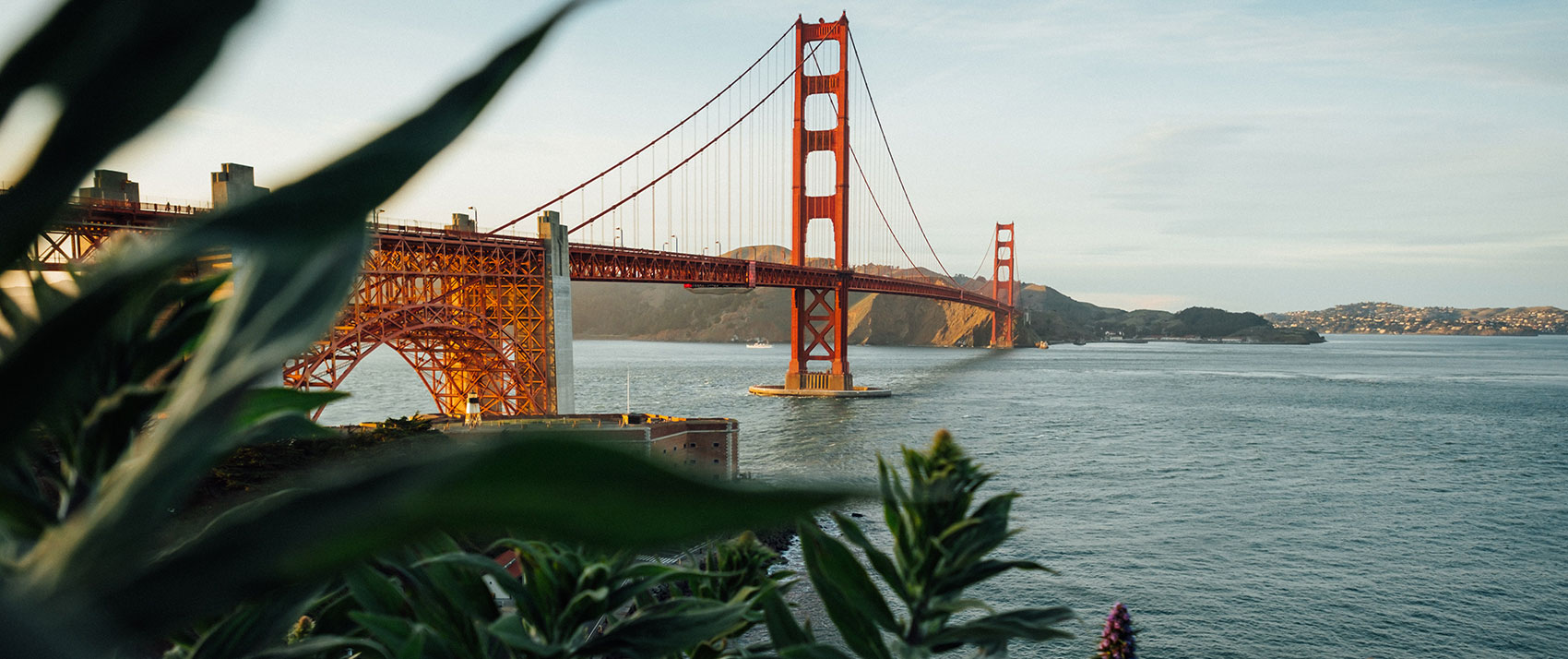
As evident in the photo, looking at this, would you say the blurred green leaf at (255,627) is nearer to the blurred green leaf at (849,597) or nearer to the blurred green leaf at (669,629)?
the blurred green leaf at (669,629)

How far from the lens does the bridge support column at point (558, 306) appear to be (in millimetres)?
31281

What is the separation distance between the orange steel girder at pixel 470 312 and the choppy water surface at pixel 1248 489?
30.3 feet

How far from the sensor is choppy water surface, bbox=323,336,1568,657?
2297cm

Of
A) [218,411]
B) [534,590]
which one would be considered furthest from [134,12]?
[534,590]

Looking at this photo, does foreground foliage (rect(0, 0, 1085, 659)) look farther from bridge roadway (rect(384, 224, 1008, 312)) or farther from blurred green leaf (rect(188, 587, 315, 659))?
bridge roadway (rect(384, 224, 1008, 312))

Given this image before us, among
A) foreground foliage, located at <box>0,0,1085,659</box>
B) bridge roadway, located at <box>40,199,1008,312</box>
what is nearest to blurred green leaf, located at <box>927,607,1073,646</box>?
foreground foliage, located at <box>0,0,1085,659</box>

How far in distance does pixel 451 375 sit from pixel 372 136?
117 feet

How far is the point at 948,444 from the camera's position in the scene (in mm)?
1474

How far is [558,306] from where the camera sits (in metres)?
31.4

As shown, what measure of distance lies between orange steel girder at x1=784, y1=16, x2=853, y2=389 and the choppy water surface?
13.7ft

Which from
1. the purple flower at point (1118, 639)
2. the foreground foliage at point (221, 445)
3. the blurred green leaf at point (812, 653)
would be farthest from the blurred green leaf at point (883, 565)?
the purple flower at point (1118, 639)

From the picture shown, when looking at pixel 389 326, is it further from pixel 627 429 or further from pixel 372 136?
pixel 372 136

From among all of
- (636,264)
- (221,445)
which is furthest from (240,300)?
(636,264)

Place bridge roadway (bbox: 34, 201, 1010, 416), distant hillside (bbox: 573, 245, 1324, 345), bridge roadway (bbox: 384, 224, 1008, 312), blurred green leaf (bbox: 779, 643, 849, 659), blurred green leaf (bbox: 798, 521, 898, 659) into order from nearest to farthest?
1. blurred green leaf (bbox: 779, 643, 849, 659)
2. blurred green leaf (bbox: 798, 521, 898, 659)
3. bridge roadway (bbox: 34, 201, 1010, 416)
4. bridge roadway (bbox: 384, 224, 1008, 312)
5. distant hillside (bbox: 573, 245, 1324, 345)
